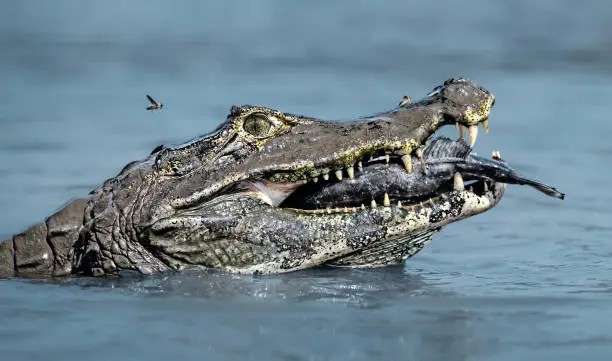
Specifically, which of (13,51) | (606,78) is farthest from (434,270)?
(13,51)

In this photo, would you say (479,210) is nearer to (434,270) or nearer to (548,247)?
(434,270)

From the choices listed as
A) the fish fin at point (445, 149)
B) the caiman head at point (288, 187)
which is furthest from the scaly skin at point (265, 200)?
the fish fin at point (445, 149)

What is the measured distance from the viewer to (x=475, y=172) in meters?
7.86

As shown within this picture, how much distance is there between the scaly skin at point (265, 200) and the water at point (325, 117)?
0.61ft

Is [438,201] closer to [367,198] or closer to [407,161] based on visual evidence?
[407,161]

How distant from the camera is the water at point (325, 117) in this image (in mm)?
6902

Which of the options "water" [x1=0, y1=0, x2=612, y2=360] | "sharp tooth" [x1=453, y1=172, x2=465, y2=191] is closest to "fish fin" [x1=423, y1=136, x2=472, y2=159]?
"sharp tooth" [x1=453, y1=172, x2=465, y2=191]

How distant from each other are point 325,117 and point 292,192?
20.5 feet

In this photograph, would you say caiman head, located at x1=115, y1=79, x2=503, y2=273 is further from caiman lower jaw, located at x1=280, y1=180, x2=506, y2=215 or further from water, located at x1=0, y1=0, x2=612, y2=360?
water, located at x1=0, y1=0, x2=612, y2=360

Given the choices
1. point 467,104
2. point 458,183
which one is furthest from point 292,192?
point 467,104

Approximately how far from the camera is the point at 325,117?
14.1m

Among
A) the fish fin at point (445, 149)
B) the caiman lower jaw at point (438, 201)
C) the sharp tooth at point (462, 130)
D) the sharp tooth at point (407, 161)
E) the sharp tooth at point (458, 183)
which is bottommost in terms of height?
the caiman lower jaw at point (438, 201)

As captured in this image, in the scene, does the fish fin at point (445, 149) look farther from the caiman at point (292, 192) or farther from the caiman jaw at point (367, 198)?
the caiman jaw at point (367, 198)

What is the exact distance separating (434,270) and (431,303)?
1.14m
